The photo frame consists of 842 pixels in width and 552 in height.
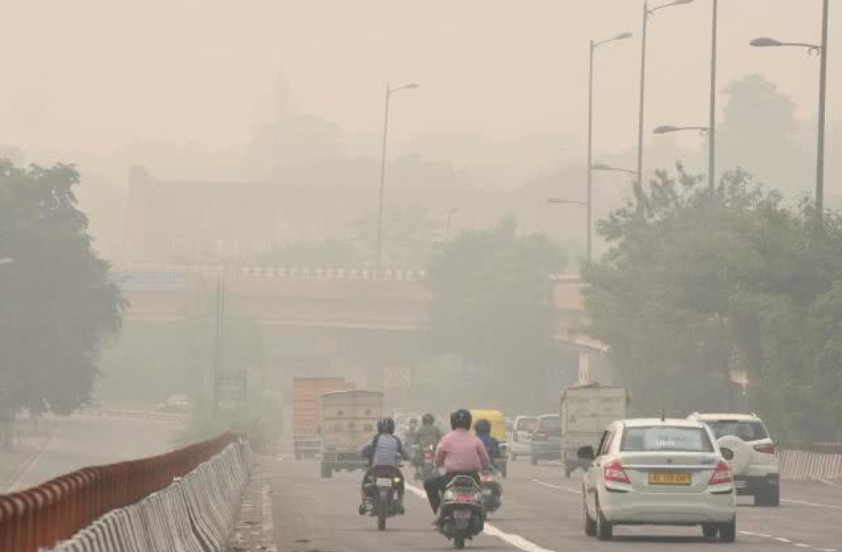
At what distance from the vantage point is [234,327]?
16325cm

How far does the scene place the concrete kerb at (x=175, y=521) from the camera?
12647 millimetres

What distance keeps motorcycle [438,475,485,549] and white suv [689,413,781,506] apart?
52.4 feet

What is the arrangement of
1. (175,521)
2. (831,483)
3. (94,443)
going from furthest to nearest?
(94,443) < (831,483) < (175,521)

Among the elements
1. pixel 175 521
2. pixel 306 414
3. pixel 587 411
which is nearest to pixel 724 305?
pixel 587 411

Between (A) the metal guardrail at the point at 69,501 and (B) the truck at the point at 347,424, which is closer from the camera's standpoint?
(A) the metal guardrail at the point at 69,501

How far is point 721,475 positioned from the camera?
26.8 m

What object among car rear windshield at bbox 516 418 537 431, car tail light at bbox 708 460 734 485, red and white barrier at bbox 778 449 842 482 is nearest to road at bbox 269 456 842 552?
car tail light at bbox 708 460 734 485

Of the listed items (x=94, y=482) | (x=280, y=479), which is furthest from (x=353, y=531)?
(x=280, y=479)

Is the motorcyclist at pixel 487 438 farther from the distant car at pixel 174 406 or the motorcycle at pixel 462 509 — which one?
the distant car at pixel 174 406

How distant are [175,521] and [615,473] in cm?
932

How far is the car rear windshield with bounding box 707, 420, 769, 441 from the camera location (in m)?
42.2

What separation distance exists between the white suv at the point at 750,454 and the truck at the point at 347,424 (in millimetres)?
22507

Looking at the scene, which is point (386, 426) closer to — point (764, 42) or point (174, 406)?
point (764, 42)

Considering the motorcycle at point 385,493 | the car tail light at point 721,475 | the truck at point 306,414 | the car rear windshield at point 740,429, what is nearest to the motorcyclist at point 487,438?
the motorcycle at point 385,493
